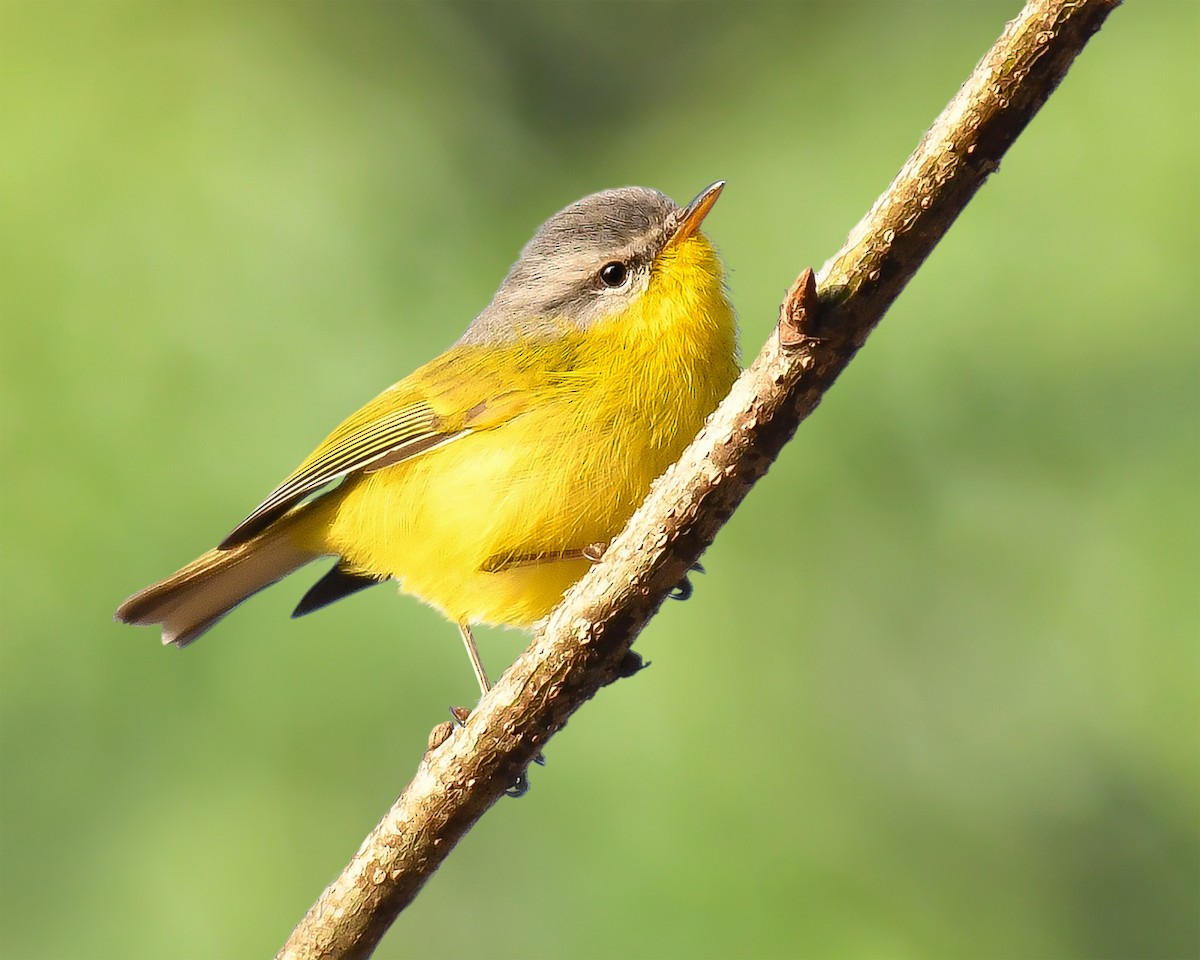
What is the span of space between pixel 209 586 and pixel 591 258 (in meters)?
1.65

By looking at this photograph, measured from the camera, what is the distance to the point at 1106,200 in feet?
16.4

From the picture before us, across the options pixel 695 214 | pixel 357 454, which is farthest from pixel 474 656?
pixel 695 214

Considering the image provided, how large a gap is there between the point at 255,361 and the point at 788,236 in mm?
2089

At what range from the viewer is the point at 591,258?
4008 millimetres

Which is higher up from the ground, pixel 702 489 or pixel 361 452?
pixel 361 452

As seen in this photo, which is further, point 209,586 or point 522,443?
point 209,586

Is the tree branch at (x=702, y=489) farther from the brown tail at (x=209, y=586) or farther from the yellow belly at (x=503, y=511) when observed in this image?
the brown tail at (x=209, y=586)

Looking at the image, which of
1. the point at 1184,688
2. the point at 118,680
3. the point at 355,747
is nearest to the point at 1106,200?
the point at 1184,688

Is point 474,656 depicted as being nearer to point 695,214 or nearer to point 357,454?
point 357,454

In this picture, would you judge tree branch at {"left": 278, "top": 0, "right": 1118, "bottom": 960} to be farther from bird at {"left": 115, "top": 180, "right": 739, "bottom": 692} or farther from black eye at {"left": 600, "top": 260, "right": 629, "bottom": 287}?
black eye at {"left": 600, "top": 260, "right": 629, "bottom": 287}

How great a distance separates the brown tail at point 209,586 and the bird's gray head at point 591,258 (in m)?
0.96

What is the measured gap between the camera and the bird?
3.51 meters

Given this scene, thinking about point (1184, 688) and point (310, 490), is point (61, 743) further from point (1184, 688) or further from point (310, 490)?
point (1184, 688)

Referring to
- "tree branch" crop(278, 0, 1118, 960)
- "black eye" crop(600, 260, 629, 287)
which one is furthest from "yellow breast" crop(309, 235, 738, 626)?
"tree branch" crop(278, 0, 1118, 960)
